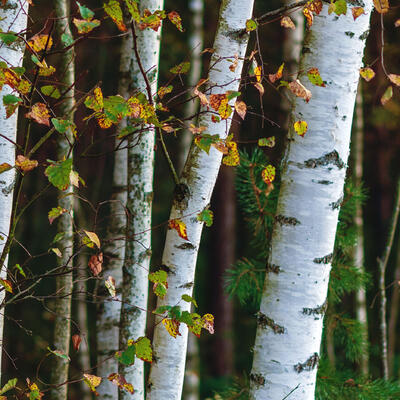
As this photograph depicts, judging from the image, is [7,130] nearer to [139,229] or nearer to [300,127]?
[139,229]

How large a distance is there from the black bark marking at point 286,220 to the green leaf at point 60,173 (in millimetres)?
930

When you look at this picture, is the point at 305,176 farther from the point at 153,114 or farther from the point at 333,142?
the point at 153,114

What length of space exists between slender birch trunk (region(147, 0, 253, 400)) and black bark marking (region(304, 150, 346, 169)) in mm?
352

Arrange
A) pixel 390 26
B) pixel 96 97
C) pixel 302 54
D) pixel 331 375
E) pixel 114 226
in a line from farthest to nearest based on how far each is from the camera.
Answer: pixel 390 26 → pixel 114 226 → pixel 331 375 → pixel 302 54 → pixel 96 97

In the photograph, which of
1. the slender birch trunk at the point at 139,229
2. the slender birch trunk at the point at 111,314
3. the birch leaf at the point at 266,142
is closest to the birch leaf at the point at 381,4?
the birch leaf at the point at 266,142

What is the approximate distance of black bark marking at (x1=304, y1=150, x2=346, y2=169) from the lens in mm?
2004

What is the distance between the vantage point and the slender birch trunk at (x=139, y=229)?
93.3 inches

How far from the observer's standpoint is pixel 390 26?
713cm

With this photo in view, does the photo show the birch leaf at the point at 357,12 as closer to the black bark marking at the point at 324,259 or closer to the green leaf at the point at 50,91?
the black bark marking at the point at 324,259

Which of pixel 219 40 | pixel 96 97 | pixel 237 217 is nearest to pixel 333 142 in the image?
pixel 219 40

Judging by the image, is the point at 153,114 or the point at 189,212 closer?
the point at 153,114

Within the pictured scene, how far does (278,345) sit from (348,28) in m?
1.27

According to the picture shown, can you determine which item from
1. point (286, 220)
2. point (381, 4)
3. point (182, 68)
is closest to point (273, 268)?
point (286, 220)

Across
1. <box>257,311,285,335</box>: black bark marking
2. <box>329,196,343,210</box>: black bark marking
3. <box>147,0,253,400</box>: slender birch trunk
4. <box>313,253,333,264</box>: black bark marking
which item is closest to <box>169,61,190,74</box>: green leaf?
<box>147,0,253,400</box>: slender birch trunk
